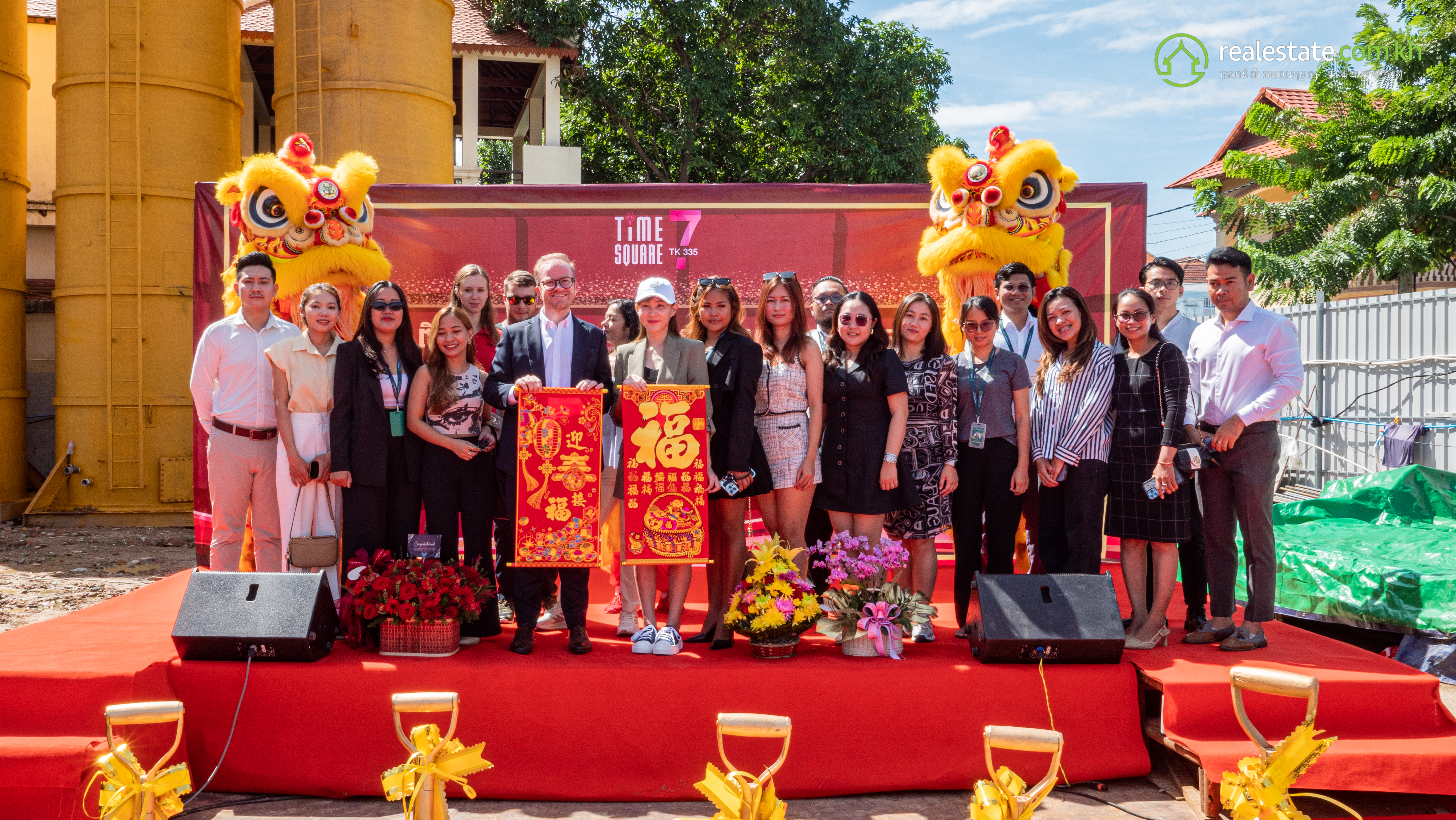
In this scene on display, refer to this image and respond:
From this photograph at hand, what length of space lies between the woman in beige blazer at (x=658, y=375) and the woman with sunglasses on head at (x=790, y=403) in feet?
0.83

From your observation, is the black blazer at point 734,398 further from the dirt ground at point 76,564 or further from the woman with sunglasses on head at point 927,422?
the dirt ground at point 76,564

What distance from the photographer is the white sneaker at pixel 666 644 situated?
3.60 meters

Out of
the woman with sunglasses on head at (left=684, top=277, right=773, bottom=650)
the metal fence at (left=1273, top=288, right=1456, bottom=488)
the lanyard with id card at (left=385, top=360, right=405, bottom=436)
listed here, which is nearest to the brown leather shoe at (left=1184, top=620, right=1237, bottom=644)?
the woman with sunglasses on head at (left=684, top=277, right=773, bottom=650)

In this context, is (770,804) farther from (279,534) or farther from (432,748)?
(279,534)

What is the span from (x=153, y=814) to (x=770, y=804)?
4.58 feet

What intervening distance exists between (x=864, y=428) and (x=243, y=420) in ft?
8.89

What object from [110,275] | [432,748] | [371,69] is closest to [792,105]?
[371,69]

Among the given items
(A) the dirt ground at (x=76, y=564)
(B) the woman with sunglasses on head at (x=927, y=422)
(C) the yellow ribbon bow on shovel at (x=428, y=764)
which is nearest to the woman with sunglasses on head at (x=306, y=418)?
(C) the yellow ribbon bow on shovel at (x=428, y=764)

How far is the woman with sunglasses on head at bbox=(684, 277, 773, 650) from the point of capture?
3.73 metres

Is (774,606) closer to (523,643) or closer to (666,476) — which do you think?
(666,476)

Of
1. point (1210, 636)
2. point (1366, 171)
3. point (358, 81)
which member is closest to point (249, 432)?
point (1210, 636)

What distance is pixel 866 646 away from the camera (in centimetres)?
357

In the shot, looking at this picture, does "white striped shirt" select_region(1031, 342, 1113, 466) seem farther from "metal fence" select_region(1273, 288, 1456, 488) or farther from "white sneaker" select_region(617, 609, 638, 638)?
"metal fence" select_region(1273, 288, 1456, 488)

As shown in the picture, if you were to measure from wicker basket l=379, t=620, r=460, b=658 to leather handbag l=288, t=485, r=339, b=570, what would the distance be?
608 mm
